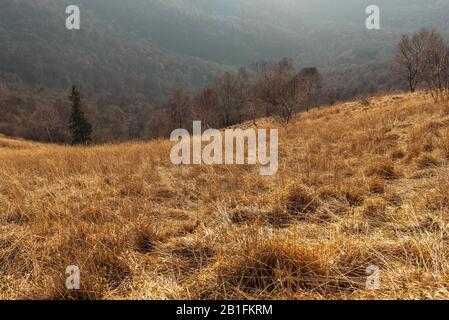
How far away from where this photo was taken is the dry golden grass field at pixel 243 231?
2.20 metres

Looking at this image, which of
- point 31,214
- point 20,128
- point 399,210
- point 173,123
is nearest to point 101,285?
point 31,214

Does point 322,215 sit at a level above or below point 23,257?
above

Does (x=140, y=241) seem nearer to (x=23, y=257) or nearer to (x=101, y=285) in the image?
(x=101, y=285)

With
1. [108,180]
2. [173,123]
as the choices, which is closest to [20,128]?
[173,123]

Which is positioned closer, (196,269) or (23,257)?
(196,269)

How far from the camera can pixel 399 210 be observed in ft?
10.9

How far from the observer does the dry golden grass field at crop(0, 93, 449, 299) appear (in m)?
2.20

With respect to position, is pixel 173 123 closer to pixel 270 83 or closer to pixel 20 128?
pixel 270 83

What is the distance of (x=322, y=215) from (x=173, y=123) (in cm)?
5240

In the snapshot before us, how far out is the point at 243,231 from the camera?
295 cm

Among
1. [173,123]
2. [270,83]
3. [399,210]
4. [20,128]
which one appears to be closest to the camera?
[399,210]
